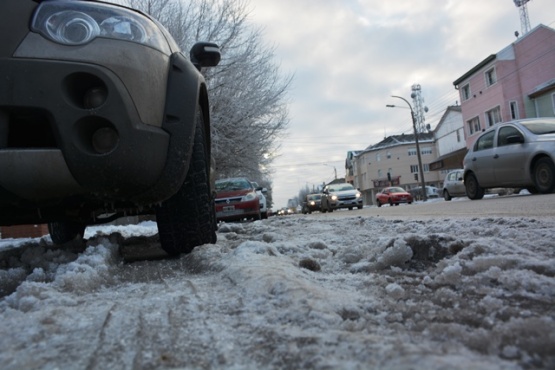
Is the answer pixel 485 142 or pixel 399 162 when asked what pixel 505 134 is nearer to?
pixel 485 142

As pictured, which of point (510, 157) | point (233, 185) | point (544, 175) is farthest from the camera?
point (233, 185)

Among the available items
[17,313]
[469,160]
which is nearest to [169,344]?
[17,313]

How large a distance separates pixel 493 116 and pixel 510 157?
2419 centimetres

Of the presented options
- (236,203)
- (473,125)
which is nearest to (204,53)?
(236,203)

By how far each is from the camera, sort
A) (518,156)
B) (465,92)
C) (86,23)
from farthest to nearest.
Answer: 1. (465,92)
2. (518,156)
3. (86,23)

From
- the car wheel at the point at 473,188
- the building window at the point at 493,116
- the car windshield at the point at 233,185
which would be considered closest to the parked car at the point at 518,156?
the car wheel at the point at 473,188

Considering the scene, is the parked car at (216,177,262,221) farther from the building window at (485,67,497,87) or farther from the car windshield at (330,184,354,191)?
the building window at (485,67,497,87)

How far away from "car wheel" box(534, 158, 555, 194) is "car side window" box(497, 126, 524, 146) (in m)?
0.83

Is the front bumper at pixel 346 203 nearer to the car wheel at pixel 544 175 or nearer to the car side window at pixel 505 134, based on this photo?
the car side window at pixel 505 134

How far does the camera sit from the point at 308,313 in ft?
4.40

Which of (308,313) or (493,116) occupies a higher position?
(493,116)

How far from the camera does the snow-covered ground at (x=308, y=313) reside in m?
1.06

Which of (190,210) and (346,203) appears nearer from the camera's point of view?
(190,210)

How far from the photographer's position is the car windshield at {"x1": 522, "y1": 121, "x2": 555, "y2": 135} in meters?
8.82
